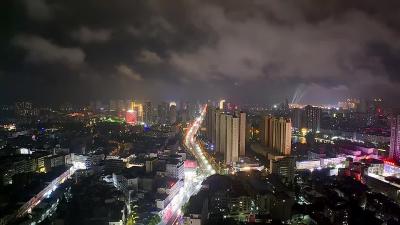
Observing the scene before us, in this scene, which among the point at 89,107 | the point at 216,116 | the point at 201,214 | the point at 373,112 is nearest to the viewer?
the point at 201,214

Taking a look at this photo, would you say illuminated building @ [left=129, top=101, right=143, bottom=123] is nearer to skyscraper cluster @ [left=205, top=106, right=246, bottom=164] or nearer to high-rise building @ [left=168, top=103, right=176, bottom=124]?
high-rise building @ [left=168, top=103, right=176, bottom=124]

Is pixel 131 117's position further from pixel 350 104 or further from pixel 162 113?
pixel 350 104

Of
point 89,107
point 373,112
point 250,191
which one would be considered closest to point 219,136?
point 250,191

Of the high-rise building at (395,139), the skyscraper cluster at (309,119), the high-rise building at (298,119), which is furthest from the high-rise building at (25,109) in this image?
the high-rise building at (395,139)

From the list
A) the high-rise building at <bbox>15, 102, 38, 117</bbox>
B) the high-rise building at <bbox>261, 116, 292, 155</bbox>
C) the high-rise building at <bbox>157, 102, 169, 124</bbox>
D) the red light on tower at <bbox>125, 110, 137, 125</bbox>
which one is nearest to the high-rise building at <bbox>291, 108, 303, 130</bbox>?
the high-rise building at <bbox>261, 116, 292, 155</bbox>

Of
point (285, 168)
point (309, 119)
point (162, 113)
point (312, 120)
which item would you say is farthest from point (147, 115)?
point (285, 168)

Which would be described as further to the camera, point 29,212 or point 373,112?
point 373,112

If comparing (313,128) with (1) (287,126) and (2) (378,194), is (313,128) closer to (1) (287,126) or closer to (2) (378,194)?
(1) (287,126)
